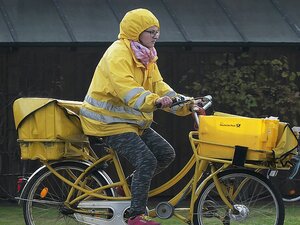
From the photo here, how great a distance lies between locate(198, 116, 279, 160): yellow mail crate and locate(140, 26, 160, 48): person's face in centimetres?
71

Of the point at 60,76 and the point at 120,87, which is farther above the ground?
the point at 60,76

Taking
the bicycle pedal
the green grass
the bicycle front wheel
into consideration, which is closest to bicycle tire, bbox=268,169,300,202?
the green grass

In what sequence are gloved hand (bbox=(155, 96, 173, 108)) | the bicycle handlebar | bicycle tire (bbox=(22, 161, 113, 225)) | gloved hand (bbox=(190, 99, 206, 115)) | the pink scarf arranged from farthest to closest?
bicycle tire (bbox=(22, 161, 113, 225)) → gloved hand (bbox=(190, 99, 206, 115)) → the pink scarf → the bicycle handlebar → gloved hand (bbox=(155, 96, 173, 108))

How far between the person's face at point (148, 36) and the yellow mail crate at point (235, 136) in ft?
2.34

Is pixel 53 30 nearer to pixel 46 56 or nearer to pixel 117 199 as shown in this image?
pixel 46 56

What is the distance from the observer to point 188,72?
980cm

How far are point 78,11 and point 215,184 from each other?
4.23 meters

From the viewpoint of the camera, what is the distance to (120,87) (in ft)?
18.7

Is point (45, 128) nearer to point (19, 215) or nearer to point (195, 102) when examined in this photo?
point (195, 102)

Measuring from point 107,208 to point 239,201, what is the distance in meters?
1.05

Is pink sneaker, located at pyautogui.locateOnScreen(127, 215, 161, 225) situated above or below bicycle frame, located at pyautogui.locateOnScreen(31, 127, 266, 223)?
below

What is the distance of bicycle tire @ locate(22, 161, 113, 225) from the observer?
20.6ft

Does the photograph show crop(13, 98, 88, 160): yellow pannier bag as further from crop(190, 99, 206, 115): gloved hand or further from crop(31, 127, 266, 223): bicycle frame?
crop(190, 99, 206, 115): gloved hand

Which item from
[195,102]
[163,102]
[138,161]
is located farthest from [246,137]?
[138,161]
